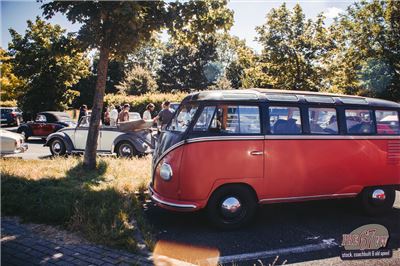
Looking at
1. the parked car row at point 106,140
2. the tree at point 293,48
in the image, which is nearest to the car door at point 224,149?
the parked car row at point 106,140

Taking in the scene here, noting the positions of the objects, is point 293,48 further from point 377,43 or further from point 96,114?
point 377,43

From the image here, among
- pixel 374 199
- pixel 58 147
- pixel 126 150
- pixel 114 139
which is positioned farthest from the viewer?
pixel 58 147

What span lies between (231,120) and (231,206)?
1514 millimetres

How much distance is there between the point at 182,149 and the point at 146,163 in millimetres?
4741

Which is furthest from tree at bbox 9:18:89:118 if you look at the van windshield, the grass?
the van windshield

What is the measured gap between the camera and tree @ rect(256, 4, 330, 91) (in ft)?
58.6

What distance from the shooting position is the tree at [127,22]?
26.0ft

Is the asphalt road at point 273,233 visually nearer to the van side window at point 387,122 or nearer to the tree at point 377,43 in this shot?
the van side window at point 387,122

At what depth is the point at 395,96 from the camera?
2942 centimetres

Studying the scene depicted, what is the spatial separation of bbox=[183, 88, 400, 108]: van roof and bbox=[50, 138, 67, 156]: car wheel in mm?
8606

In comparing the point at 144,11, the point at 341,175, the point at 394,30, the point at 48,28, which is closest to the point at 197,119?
the point at 341,175

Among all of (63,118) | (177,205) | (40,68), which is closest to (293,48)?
(63,118)

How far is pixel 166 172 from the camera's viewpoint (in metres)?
5.83

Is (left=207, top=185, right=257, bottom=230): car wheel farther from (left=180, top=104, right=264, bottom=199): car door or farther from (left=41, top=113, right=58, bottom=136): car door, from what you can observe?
(left=41, top=113, right=58, bottom=136): car door
